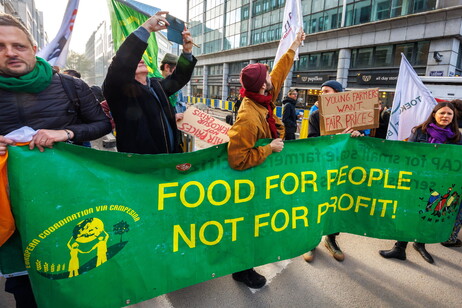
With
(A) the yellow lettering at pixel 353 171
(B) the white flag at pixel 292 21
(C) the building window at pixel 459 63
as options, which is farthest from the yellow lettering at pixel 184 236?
(C) the building window at pixel 459 63

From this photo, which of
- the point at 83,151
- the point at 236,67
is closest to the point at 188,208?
the point at 83,151

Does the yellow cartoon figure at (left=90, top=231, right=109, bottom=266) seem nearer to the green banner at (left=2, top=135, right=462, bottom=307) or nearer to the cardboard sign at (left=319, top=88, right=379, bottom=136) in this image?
the green banner at (left=2, top=135, right=462, bottom=307)

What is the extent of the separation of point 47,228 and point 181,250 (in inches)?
35.6

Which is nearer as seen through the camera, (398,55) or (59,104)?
(59,104)

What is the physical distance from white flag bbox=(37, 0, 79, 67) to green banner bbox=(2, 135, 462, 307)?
2.29 m

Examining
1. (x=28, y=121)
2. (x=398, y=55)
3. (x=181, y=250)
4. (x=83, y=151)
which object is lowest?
(x=181, y=250)

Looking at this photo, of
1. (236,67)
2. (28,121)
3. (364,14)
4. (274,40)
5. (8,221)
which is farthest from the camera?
(236,67)

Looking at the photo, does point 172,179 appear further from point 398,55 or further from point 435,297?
point 398,55

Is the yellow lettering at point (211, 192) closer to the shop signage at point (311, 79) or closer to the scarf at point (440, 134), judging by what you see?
the scarf at point (440, 134)

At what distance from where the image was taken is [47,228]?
67.4 inches

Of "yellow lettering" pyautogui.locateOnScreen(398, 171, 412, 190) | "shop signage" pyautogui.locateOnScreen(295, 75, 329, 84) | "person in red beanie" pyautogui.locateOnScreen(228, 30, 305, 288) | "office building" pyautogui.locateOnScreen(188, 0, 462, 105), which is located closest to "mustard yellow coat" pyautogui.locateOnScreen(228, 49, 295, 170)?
"person in red beanie" pyautogui.locateOnScreen(228, 30, 305, 288)

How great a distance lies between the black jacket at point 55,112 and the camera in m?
1.76

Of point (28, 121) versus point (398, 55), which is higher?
point (398, 55)

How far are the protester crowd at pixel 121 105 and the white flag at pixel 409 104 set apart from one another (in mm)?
2361
